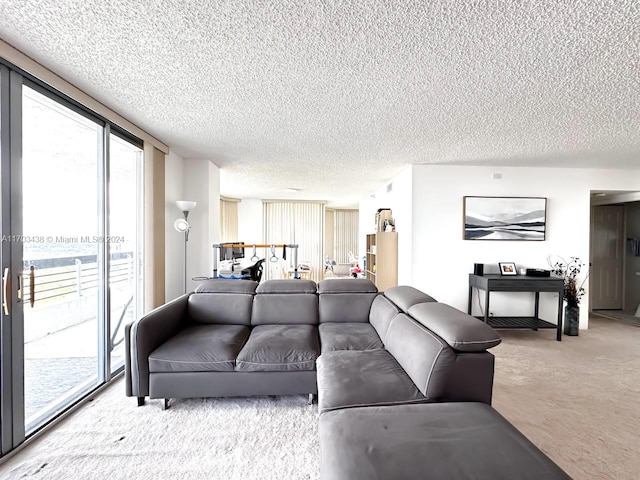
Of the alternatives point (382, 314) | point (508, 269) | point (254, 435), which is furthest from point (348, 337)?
point (508, 269)

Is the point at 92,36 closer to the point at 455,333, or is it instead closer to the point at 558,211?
the point at 455,333

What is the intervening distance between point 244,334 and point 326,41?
220 cm

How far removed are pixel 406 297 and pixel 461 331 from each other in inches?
29.6

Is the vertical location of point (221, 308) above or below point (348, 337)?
above

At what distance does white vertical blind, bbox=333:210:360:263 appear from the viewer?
9773 millimetres

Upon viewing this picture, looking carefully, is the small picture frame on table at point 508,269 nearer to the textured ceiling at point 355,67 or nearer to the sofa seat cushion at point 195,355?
the textured ceiling at point 355,67

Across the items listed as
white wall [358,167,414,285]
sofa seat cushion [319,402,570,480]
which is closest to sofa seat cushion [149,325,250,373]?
sofa seat cushion [319,402,570,480]

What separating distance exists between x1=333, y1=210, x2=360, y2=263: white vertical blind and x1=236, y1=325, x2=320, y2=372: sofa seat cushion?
7.56 metres

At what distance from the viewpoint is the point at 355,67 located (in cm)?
184

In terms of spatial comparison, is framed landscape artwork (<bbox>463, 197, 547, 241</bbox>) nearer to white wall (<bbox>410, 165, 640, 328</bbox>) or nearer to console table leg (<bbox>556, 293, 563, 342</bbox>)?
white wall (<bbox>410, 165, 640, 328</bbox>)

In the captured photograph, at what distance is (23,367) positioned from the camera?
5.77 feet

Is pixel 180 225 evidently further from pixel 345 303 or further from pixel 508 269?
pixel 508 269

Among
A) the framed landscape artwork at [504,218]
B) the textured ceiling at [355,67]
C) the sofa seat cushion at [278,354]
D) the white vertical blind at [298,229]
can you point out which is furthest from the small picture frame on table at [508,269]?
the white vertical blind at [298,229]

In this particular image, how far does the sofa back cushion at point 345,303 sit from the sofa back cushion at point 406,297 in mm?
284
